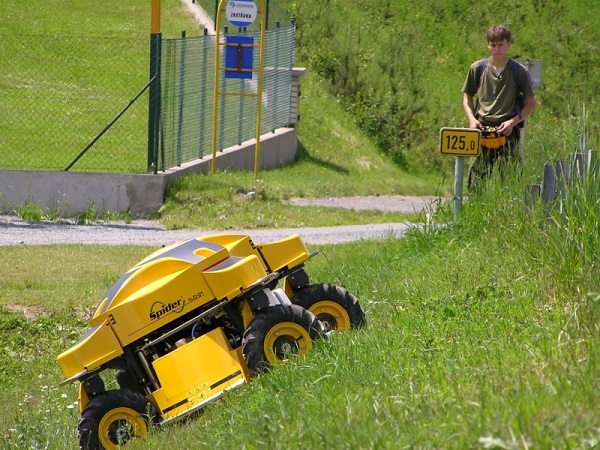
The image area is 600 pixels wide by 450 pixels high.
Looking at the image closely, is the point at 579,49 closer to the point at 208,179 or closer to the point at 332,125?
the point at 332,125

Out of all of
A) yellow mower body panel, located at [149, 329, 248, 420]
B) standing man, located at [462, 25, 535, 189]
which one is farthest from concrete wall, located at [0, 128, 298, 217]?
yellow mower body panel, located at [149, 329, 248, 420]

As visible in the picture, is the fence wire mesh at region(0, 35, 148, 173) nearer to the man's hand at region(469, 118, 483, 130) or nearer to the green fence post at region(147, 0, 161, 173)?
the green fence post at region(147, 0, 161, 173)

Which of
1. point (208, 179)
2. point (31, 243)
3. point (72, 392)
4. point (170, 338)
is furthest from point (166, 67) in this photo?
point (170, 338)

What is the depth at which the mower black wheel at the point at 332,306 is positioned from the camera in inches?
284

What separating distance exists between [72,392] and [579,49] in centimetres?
2338

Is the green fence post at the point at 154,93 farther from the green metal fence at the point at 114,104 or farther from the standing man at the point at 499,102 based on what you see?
the standing man at the point at 499,102

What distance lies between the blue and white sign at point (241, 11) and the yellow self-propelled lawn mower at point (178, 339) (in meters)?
11.1

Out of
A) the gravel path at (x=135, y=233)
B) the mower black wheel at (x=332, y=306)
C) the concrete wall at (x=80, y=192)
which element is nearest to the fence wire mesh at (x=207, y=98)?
the concrete wall at (x=80, y=192)

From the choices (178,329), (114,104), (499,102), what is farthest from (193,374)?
(114,104)

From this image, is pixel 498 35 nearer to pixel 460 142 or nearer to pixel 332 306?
pixel 460 142

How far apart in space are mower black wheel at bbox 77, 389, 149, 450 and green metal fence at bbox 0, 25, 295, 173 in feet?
30.3

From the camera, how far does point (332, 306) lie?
7242 millimetres

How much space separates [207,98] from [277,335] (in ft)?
37.7

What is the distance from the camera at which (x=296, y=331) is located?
657 centimetres
